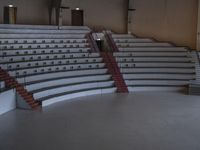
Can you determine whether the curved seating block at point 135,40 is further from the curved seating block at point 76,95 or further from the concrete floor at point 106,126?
the concrete floor at point 106,126

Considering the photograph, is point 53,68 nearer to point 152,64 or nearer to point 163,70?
point 152,64

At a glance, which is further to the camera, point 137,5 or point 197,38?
point 137,5

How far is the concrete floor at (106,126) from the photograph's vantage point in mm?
9773

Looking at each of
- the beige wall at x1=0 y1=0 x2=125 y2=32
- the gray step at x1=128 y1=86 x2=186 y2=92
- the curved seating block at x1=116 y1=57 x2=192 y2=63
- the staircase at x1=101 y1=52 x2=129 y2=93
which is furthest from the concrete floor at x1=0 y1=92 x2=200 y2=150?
the beige wall at x1=0 y1=0 x2=125 y2=32

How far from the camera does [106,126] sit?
1154 centimetres

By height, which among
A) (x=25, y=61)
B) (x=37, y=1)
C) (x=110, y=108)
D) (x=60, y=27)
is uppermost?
(x=37, y=1)

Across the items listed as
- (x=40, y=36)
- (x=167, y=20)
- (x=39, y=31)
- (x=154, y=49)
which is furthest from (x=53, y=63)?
(x=167, y=20)

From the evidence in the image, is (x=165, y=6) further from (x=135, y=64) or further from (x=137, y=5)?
(x=135, y=64)

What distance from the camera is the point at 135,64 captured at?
64.1 feet

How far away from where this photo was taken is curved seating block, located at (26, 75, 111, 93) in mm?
14974

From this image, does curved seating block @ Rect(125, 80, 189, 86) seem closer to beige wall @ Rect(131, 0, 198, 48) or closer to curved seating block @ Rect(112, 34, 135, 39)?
beige wall @ Rect(131, 0, 198, 48)

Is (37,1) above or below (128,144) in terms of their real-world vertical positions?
above

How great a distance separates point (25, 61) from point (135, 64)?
610 centimetres

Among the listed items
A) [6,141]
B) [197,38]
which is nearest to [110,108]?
[6,141]
